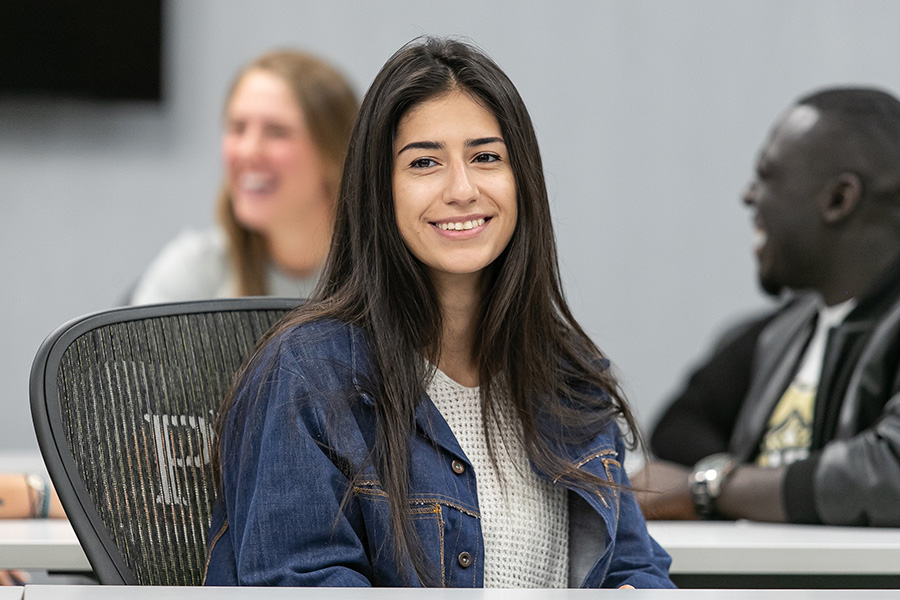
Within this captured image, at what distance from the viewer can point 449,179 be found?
118 centimetres

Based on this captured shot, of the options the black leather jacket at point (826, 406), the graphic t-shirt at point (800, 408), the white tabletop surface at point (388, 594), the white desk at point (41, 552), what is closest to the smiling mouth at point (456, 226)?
the white tabletop surface at point (388, 594)

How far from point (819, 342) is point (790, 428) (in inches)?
6.8

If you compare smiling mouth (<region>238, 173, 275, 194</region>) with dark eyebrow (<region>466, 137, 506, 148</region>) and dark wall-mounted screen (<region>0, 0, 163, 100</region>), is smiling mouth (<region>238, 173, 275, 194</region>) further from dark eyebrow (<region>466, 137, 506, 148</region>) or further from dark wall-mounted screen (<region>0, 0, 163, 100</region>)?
dark eyebrow (<region>466, 137, 506, 148</region>)

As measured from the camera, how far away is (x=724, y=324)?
381 centimetres

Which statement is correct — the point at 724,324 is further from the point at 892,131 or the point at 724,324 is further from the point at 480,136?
the point at 480,136

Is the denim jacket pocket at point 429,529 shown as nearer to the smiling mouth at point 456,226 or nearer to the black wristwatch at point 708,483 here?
the smiling mouth at point 456,226

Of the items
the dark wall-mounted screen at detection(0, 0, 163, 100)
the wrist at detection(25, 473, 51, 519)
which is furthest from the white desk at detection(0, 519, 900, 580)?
the dark wall-mounted screen at detection(0, 0, 163, 100)

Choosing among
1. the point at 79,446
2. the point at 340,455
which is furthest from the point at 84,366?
the point at 340,455

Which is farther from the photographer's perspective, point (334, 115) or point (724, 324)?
point (724, 324)

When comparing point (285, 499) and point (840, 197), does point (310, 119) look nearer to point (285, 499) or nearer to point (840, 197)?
point (840, 197)

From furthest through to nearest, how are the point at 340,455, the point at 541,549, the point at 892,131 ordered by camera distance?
the point at 892,131, the point at 541,549, the point at 340,455

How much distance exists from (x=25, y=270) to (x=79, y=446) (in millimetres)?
2757

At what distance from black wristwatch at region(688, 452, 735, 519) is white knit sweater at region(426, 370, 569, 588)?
507mm

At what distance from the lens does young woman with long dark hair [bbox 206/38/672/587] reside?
42.8 inches
